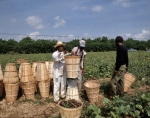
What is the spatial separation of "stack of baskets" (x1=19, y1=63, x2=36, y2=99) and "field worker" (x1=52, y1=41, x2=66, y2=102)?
84 centimetres

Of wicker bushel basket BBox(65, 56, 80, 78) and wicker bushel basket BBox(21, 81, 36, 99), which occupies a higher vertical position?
wicker bushel basket BBox(65, 56, 80, 78)

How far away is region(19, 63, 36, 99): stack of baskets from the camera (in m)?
4.88

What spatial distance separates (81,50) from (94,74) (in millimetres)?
3059

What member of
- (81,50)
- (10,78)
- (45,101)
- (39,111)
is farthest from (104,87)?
(10,78)

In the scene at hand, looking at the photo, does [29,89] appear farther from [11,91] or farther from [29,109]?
[29,109]

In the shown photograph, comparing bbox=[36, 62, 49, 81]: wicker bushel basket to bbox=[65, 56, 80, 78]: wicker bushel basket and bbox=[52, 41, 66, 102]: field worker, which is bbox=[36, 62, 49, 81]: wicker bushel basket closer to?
bbox=[52, 41, 66, 102]: field worker

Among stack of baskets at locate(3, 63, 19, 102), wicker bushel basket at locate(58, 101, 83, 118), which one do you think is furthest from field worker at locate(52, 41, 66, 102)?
wicker bushel basket at locate(58, 101, 83, 118)

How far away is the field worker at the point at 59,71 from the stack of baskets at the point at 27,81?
838 mm

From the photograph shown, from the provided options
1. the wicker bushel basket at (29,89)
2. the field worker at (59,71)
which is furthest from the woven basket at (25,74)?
the field worker at (59,71)

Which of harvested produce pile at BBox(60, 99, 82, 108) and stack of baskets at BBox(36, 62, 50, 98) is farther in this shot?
stack of baskets at BBox(36, 62, 50, 98)

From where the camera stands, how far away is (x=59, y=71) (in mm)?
4707

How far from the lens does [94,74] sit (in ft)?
25.3

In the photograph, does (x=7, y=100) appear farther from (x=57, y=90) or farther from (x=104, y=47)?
(x=104, y=47)

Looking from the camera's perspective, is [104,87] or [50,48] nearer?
[104,87]
